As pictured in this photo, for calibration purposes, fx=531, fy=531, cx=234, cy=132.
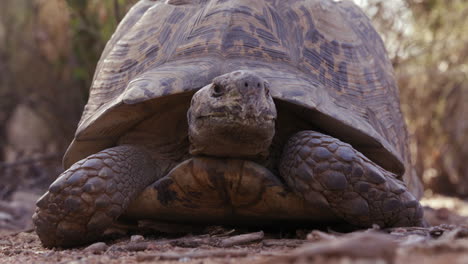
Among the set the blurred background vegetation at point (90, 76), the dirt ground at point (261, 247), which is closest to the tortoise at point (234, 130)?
the dirt ground at point (261, 247)

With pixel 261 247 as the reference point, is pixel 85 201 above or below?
above

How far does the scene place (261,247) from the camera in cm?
224

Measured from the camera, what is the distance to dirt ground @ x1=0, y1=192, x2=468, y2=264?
3.73 feet

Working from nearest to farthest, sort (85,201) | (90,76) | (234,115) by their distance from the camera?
(234,115) → (85,201) → (90,76)

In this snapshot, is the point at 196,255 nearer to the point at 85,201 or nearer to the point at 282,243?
the point at 282,243

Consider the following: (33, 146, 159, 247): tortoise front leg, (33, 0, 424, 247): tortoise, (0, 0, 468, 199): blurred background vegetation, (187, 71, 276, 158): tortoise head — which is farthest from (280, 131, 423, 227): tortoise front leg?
(0, 0, 468, 199): blurred background vegetation

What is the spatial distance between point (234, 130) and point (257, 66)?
2.00 feet

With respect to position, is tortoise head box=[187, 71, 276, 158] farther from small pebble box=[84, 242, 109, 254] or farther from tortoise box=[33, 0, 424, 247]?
small pebble box=[84, 242, 109, 254]

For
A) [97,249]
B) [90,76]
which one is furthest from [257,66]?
[90,76]

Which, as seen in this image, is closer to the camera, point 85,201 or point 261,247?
point 261,247

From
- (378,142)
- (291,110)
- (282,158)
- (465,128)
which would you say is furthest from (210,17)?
(465,128)

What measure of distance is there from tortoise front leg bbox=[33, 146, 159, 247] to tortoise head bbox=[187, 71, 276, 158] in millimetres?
444

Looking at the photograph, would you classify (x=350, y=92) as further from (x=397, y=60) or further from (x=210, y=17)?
(x=397, y=60)

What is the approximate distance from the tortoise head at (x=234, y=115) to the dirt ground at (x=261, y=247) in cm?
42
